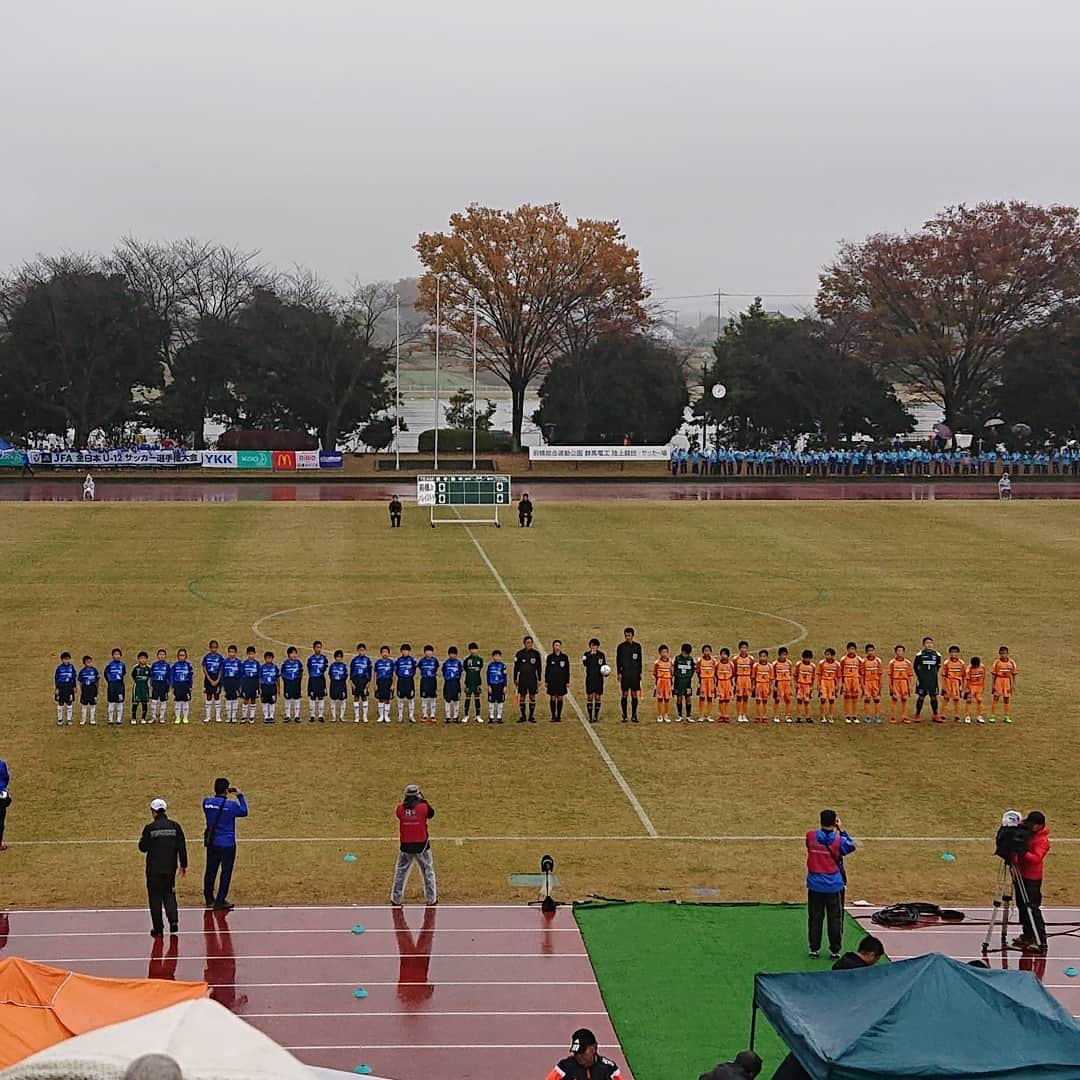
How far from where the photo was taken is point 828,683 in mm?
24516

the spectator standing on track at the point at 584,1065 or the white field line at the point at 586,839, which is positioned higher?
the spectator standing on track at the point at 584,1065

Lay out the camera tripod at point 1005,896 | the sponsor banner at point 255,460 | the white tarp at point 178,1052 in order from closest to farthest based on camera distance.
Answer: the white tarp at point 178,1052
the camera tripod at point 1005,896
the sponsor banner at point 255,460

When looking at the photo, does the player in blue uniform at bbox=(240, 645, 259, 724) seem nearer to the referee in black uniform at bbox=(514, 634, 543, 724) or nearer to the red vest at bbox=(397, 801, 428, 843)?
the referee in black uniform at bbox=(514, 634, 543, 724)

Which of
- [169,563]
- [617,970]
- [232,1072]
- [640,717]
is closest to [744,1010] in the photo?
[617,970]

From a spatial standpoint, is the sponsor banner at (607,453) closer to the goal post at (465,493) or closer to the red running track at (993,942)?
the goal post at (465,493)

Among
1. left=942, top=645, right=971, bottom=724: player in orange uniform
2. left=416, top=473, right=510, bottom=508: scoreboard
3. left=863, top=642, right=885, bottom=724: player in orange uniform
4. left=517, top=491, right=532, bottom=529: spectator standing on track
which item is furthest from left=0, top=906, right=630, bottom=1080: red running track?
left=416, top=473, right=510, bottom=508: scoreboard

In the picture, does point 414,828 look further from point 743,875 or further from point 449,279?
point 449,279

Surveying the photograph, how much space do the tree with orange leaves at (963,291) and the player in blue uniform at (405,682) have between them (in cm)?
5767

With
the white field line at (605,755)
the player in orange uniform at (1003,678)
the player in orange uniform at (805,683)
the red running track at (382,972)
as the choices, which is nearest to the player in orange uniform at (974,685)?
the player in orange uniform at (1003,678)

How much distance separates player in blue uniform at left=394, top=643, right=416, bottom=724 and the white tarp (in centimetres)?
1716

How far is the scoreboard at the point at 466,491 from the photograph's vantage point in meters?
50.4

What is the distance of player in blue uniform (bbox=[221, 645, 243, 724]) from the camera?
24.4 metres

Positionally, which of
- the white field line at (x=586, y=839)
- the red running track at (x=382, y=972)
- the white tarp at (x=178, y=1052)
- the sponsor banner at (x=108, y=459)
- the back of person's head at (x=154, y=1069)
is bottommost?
the red running track at (x=382, y=972)

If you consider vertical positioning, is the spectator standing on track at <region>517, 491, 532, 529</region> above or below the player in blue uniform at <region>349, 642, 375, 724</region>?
above
